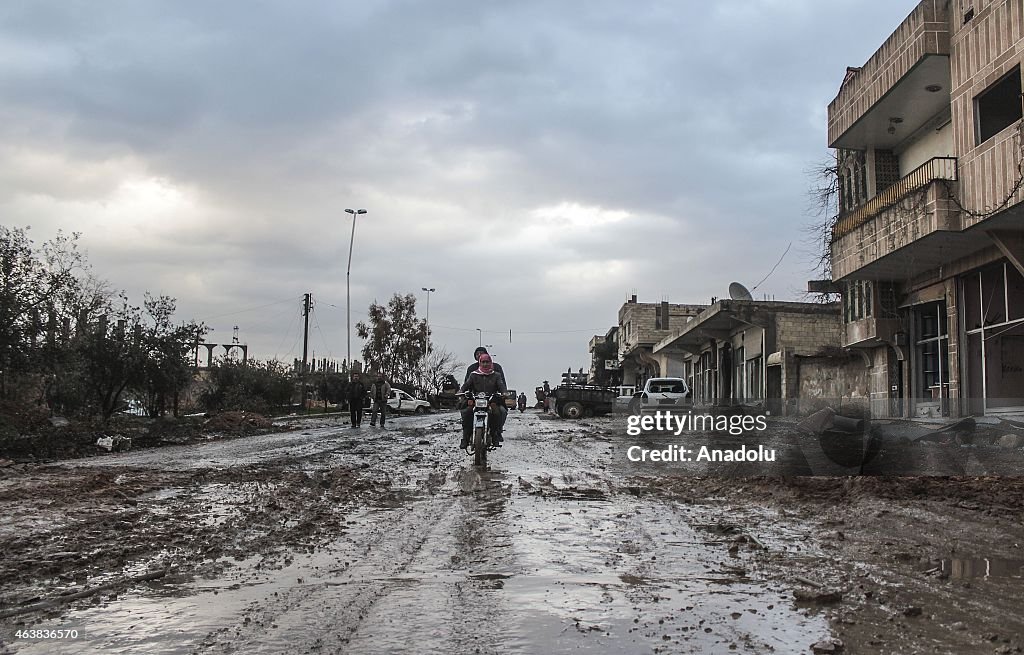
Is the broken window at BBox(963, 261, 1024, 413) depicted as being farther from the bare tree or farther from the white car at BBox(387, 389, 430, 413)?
the bare tree

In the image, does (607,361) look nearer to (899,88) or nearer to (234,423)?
(234,423)

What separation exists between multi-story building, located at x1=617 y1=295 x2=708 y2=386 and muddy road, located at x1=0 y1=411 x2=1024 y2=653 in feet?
174

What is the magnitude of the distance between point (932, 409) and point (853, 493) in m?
11.3

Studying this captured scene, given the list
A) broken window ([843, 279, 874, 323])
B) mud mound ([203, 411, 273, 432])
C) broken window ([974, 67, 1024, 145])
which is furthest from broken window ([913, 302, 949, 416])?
mud mound ([203, 411, 273, 432])

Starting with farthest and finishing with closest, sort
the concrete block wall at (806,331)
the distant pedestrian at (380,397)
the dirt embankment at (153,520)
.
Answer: the concrete block wall at (806,331) → the distant pedestrian at (380,397) → the dirt embankment at (153,520)

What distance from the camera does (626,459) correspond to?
554 inches

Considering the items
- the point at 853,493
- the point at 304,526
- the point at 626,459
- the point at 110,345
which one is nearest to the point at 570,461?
the point at 626,459

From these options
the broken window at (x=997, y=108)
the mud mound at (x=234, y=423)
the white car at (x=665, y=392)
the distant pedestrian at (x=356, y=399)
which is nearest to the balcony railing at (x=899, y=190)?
the broken window at (x=997, y=108)

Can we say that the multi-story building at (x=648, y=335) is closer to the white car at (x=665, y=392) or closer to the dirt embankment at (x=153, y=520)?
the white car at (x=665, y=392)

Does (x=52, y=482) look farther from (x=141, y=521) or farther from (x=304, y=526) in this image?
(x=304, y=526)

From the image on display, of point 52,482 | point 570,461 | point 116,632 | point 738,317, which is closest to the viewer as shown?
point 116,632

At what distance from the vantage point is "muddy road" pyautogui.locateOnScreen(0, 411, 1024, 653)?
3750 mm

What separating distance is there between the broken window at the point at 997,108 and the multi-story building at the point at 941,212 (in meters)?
0.02

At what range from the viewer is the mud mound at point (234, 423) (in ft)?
86.1
